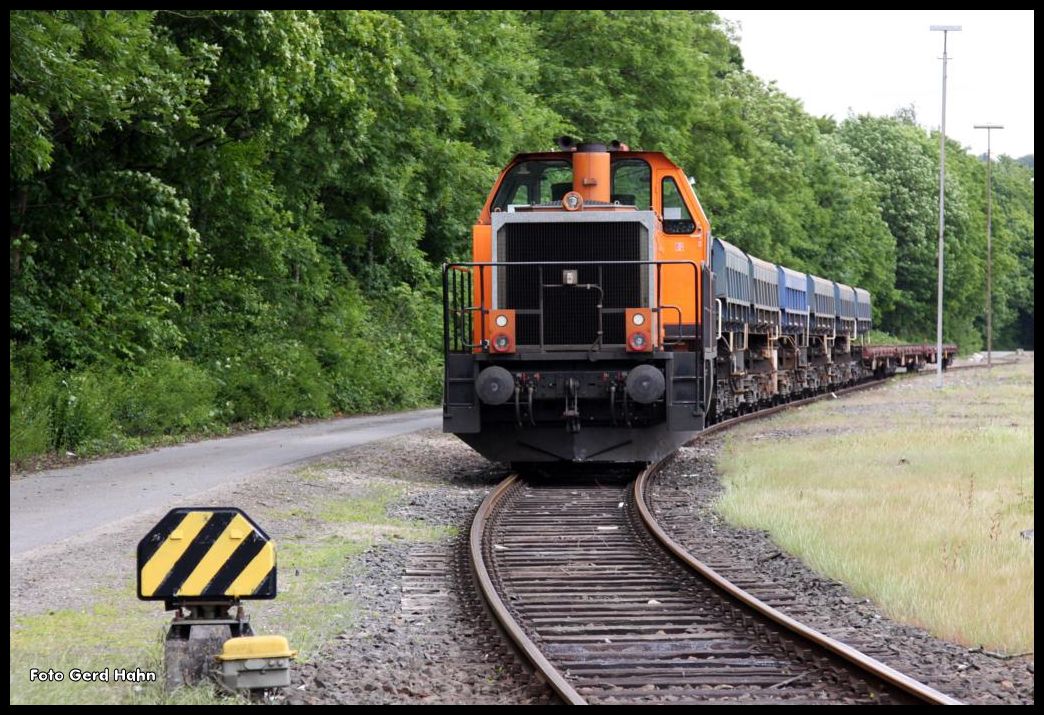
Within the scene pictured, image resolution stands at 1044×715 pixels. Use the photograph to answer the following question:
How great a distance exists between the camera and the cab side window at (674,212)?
17641 millimetres

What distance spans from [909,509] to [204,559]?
8425 millimetres

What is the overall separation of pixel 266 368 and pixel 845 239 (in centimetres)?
5656

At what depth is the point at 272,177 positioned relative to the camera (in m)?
27.1

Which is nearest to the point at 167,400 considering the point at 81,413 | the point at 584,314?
the point at 81,413

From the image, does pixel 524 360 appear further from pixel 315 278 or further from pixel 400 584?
pixel 315 278

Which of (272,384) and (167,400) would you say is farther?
(272,384)

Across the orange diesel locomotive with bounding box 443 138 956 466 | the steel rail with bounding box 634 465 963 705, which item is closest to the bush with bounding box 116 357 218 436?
the orange diesel locomotive with bounding box 443 138 956 466

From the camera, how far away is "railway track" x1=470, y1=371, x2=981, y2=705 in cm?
729

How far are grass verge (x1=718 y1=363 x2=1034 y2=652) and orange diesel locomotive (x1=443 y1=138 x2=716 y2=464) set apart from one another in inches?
56.9

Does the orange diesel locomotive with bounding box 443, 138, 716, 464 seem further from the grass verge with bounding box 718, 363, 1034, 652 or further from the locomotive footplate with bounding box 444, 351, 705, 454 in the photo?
the grass verge with bounding box 718, 363, 1034, 652

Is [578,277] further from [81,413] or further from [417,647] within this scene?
[417,647]

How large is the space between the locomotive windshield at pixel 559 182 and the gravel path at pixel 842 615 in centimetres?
392

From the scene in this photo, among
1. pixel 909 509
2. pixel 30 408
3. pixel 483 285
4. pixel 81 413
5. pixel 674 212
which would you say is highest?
pixel 674 212
